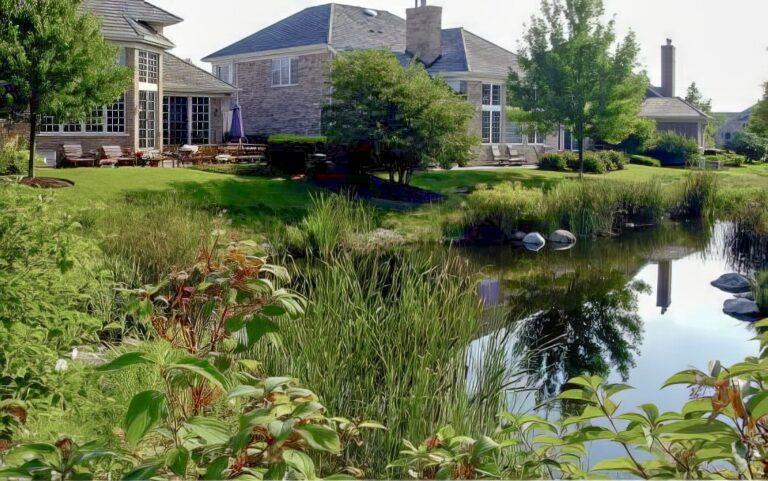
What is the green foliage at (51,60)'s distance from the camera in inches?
762

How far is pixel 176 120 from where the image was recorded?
3288cm

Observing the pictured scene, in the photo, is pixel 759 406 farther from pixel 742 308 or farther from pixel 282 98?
pixel 282 98

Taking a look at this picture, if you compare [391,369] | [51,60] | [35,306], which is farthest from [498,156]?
[35,306]

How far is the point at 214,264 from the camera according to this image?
419 centimetres

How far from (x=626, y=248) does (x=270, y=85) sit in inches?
851

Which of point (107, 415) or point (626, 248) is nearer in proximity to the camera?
point (107, 415)

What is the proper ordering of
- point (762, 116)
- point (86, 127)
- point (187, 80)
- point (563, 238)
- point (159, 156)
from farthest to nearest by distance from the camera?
point (187, 80)
point (762, 116)
point (86, 127)
point (159, 156)
point (563, 238)

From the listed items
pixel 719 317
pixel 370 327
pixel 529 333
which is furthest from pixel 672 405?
pixel 719 317

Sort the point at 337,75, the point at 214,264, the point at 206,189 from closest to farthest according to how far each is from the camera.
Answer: the point at 214,264, the point at 206,189, the point at 337,75

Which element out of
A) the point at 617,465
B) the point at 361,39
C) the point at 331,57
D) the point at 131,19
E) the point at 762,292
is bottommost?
the point at 762,292

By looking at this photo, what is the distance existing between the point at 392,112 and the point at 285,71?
12135 mm

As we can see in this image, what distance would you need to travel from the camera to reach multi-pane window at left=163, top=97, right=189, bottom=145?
3253 centimetres

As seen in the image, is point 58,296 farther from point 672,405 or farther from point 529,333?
point 529,333

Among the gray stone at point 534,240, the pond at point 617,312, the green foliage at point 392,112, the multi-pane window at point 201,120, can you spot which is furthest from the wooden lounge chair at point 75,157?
the gray stone at point 534,240
